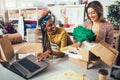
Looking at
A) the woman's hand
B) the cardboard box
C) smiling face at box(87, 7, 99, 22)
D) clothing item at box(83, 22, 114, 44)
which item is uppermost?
smiling face at box(87, 7, 99, 22)

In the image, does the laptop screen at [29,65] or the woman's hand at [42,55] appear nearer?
the laptop screen at [29,65]

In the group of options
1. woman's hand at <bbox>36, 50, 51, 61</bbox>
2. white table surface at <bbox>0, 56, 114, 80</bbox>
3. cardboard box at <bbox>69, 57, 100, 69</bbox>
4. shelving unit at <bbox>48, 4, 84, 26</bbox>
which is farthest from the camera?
shelving unit at <bbox>48, 4, 84, 26</bbox>

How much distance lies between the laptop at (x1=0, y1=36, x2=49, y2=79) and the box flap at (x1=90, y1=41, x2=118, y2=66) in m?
0.41

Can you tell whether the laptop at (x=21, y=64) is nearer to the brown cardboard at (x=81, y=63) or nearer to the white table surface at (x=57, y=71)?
the white table surface at (x=57, y=71)

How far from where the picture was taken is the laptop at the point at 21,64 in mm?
1164

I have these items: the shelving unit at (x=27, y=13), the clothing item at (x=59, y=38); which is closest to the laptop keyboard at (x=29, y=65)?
the clothing item at (x=59, y=38)

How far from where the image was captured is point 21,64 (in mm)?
1277

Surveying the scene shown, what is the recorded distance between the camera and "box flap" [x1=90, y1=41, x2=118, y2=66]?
45.5 inches

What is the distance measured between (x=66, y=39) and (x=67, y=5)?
8.32 feet

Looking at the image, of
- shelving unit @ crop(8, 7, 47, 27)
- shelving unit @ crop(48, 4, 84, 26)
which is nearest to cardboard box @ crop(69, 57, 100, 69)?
shelving unit @ crop(48, 4, 84, 26)

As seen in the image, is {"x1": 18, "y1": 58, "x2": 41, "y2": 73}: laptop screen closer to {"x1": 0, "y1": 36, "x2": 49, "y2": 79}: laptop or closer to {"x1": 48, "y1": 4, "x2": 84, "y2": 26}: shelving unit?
{"x1": 0, "y1": 36, "x2": 49, "y2": 79}: laptop

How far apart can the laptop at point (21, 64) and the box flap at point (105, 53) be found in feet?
1.34

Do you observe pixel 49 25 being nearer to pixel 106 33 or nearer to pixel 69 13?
pixel 106 33

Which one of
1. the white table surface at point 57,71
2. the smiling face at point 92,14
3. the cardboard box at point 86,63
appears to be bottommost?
the white table surface at point 57,71
